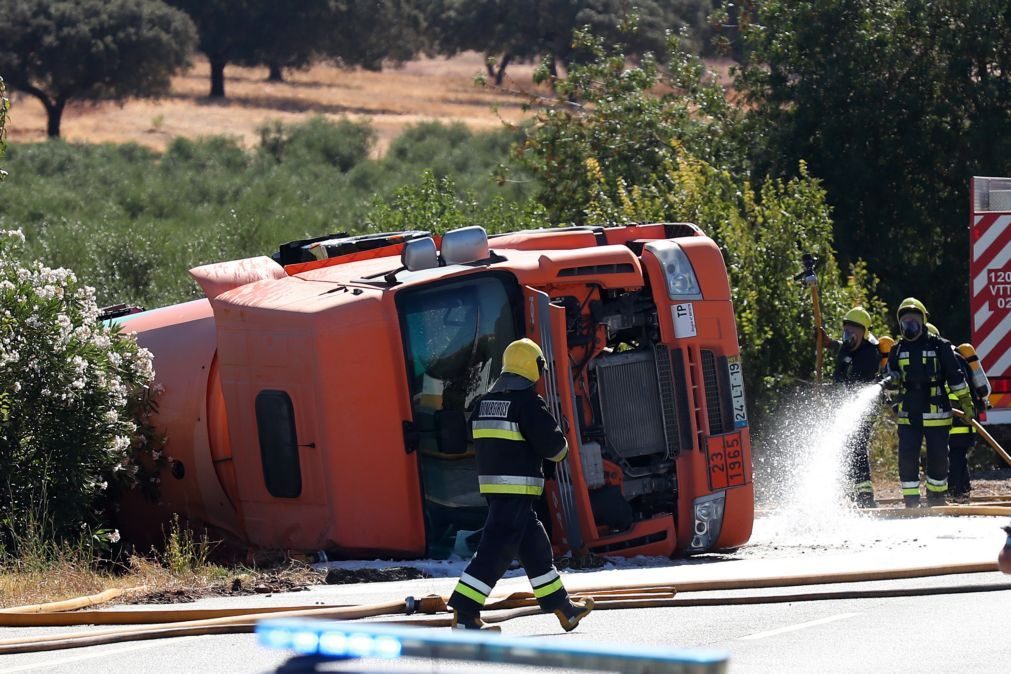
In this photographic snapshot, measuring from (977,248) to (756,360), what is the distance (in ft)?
9.62

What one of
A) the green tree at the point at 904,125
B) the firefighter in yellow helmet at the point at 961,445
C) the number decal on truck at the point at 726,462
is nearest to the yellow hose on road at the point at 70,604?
the number decal on truck at the point at 726,462

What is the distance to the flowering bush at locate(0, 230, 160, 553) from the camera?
10781 millimetres

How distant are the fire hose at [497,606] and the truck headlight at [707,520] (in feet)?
4.73

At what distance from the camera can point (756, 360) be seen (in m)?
16.8

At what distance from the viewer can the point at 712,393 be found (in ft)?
35.0

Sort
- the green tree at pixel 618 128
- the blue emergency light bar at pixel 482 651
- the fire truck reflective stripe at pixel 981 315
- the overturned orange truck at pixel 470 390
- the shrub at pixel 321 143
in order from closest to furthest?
the blue emergency light bar at pixel 482 651 → the overturned orange truck at pixel 470 390 → the fire truck reflective stripe at pixel 981 315 → the green tree at pixel 618 128 → the shrub at pixel 321 143

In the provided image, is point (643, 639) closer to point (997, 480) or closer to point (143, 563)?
point (143, 563)

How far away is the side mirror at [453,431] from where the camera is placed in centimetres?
1009

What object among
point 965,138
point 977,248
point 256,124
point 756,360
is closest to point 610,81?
point 965,138

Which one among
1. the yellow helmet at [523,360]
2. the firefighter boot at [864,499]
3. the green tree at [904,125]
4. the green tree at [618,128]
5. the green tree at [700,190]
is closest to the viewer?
the yellow helmet at [523,360]

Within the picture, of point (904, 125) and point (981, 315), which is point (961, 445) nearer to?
point (981, 315)

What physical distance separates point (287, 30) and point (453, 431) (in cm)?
6229

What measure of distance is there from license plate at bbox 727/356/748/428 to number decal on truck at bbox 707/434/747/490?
0.42 feet

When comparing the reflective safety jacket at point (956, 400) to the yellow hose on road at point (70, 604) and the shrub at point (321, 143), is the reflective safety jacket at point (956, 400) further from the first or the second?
the shrub at point (321, 143)
